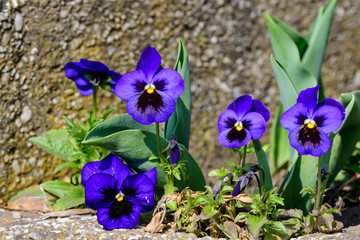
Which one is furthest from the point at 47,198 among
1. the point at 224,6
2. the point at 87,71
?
the point at 224,6

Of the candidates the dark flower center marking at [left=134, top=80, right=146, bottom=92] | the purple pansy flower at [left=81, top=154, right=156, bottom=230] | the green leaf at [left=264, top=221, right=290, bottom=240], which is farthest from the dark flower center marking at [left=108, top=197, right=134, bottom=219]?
the green leaf at [left=264, top=221, right=290, bottom=240]

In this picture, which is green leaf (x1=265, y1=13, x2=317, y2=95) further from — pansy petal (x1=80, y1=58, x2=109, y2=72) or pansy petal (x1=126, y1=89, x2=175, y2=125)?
pansy petal (x1=80, y1=58, x2=109, y2=72)

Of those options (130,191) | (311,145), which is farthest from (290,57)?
(130,191)

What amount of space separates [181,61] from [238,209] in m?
0.78

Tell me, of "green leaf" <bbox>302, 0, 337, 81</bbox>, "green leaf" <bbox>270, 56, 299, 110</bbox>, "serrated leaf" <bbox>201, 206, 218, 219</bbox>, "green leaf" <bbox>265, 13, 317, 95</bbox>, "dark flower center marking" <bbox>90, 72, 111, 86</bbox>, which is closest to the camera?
"serrated leaf" <bbox>201, 206, 218, 219</bbox>

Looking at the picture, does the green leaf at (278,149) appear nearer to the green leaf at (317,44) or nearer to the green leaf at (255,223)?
the green leaf at (317,44)

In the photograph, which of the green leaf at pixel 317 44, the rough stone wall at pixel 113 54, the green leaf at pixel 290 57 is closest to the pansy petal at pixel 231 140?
the green leaf at pixel 290 57

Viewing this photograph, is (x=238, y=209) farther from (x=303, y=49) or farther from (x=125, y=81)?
(x=303, y=49)

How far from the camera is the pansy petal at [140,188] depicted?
1.95 metres

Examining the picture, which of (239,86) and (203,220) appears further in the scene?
(239,86)

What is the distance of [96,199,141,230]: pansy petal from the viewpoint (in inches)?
77.2

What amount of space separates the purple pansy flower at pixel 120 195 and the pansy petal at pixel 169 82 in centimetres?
36

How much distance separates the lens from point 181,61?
2127 mm

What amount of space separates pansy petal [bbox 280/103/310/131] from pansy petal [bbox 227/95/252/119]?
179mm
